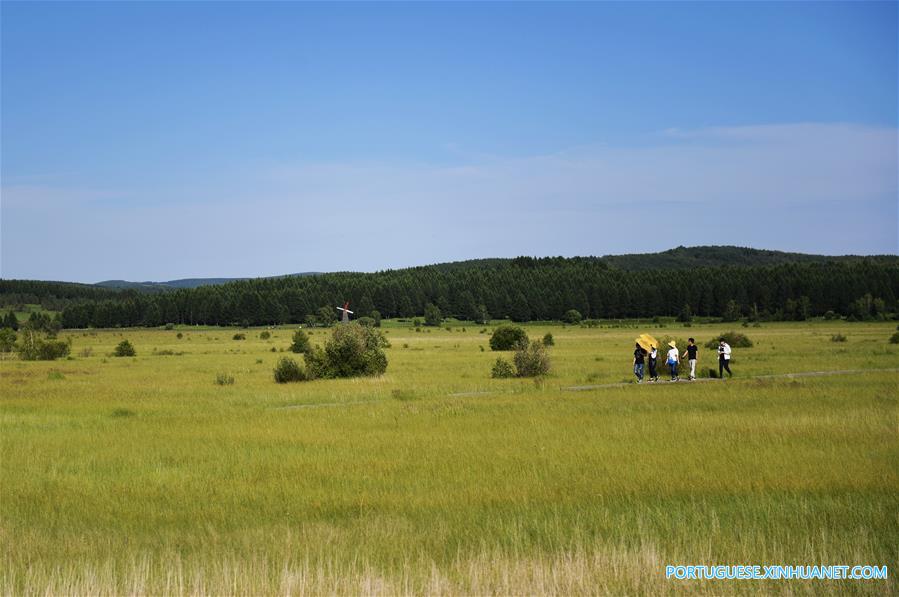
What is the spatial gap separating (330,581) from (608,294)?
488ft

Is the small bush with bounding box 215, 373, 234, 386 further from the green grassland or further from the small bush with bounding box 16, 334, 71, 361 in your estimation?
the small bush with bounding box 16, 334, 71, 361

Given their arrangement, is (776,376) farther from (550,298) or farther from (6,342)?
(550,298)

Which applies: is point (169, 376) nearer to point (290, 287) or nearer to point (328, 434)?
point (328, 434)

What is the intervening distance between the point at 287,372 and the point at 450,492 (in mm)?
25261

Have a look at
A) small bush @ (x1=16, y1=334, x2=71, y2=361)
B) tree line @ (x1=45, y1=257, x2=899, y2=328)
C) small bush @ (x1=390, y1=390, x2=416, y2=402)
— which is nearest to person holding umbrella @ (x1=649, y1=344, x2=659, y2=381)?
small bush @ (x1=390, y1=390, x2=416, y2=402)

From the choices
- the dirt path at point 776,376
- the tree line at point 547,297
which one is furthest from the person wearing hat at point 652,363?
the tree line at point 547,297

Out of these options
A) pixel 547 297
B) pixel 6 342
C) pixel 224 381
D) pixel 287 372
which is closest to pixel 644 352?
pixel 287 372

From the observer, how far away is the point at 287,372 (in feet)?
124

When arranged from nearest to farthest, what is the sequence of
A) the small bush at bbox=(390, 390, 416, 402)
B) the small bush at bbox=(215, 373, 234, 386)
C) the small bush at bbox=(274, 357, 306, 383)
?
the small bush at bbox=(390, 390, 416, 402) → the small bush at bbox=(215, 373, 234, 386) → the small bush at bbox=(274, 357, 306, 383)

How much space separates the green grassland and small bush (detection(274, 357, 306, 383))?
9.42 meters

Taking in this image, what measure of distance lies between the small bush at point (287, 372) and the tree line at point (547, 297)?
10439 centimetres

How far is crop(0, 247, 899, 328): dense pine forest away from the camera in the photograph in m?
136

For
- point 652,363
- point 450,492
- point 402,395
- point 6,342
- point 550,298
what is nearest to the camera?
point 450,492

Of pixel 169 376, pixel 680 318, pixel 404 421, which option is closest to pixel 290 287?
pixel 680 318
